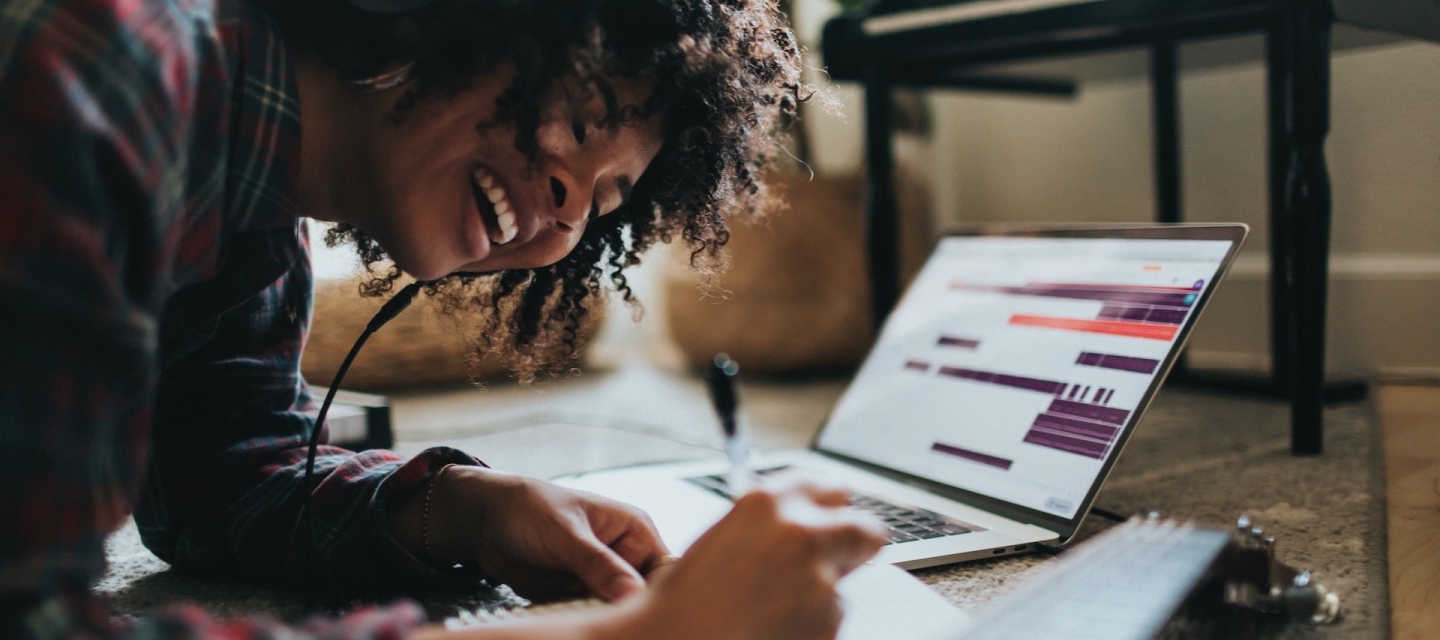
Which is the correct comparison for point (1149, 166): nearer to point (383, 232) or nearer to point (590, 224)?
point (590, 224)

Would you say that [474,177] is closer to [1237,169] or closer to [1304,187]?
[1304,187]

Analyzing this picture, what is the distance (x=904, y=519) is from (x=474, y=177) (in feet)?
1.32

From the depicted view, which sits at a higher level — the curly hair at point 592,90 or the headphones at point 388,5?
the headphones at point 388,5

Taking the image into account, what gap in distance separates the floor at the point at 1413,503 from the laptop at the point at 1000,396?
19cm

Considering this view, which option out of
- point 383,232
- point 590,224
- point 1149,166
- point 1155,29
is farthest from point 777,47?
point 1149,166

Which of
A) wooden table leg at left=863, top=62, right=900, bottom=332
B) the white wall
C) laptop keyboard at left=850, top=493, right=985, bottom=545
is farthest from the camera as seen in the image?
wooden table leg at left=863, top=62, right=900, bottom=332

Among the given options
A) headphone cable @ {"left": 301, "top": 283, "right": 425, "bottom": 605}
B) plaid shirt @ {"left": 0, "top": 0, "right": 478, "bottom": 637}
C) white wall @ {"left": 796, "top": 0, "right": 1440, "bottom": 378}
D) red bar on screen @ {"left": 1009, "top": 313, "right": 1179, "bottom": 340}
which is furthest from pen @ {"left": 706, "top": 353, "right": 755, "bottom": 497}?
white wall @ {"left": 796, "top": 0, "right": 1440, "bottom": 378}

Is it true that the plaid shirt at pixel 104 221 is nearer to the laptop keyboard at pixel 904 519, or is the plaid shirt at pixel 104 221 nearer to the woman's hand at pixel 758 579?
the woman's hand at pixel 758 579

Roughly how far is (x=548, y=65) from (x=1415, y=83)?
2.32 feet

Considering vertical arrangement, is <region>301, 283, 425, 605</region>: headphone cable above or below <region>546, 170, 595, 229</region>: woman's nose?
below

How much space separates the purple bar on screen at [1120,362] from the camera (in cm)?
75

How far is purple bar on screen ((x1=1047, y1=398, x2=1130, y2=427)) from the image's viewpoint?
739mm

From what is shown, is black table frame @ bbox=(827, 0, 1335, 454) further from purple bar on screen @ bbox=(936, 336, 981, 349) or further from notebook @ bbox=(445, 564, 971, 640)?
notebook @ bbox=(445, 564, 971, 640)

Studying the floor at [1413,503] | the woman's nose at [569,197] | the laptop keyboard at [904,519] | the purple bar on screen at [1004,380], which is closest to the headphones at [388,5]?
the woman's nose at [569,197]
